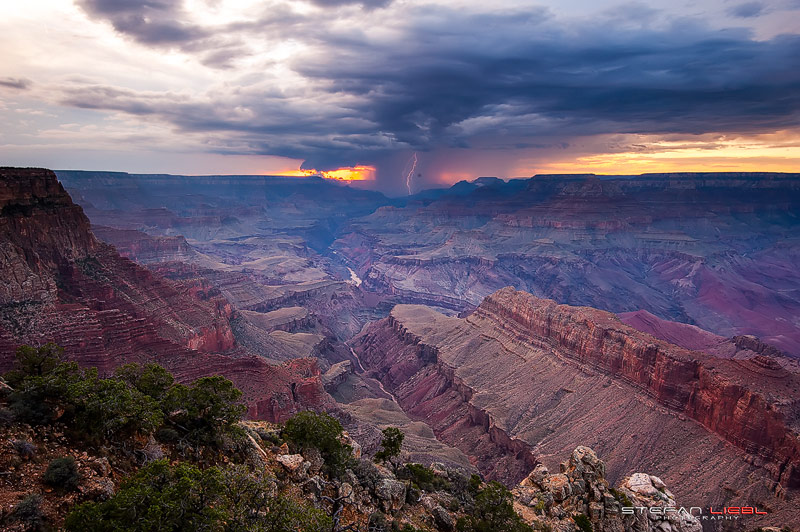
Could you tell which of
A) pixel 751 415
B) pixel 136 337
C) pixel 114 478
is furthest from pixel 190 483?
pixel 751 415

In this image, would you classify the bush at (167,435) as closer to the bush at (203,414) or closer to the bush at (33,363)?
the bush at (203,414)

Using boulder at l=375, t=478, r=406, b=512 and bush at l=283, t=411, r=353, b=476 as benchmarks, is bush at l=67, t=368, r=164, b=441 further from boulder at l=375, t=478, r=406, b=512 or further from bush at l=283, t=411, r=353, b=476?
boulder at l=375, t=478, r=406, b=512

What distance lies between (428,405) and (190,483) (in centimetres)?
8266

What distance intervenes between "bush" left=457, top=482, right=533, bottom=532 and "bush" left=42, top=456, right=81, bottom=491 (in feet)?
71.0

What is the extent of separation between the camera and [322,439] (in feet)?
105

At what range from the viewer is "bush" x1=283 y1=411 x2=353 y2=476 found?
30.5 metres

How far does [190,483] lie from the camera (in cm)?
1656

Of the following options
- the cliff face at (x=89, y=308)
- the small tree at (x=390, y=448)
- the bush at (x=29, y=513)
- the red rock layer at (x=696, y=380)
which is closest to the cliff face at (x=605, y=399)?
the red rock layer at (x=696, y=380)

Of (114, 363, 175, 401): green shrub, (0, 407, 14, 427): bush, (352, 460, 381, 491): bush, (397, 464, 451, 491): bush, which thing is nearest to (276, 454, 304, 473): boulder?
(352, 460, 381, 491): bush

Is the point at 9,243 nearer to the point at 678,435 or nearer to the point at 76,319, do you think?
the point at 76,319

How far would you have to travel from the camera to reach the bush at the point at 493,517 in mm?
27844

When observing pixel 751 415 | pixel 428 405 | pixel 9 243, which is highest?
pixel 9 243

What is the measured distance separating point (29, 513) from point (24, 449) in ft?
13.8

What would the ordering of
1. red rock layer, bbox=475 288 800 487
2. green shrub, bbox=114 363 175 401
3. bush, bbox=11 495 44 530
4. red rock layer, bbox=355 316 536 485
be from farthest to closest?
red rock layer, bbox=355 316 536 485 < red rock layer, bbox=475 288 800 487 < green shrub, bbox=114 363 175 401 < bush, bbox=11 495 44 530
